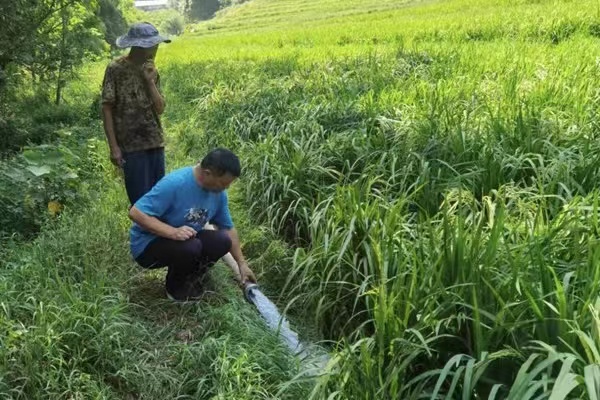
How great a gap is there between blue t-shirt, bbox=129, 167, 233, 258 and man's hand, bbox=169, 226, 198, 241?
0.40 ft

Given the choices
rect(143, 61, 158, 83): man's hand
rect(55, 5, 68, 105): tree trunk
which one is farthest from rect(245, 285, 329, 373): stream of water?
rect(55, 5, 68, 105): tree trunk

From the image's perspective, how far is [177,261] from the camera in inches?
120

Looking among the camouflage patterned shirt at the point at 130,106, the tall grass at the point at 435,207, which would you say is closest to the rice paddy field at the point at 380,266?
the tall grass at the point at 435,207

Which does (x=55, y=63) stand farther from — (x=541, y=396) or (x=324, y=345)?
(x=541, y=396)

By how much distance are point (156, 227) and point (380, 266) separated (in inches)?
48.2

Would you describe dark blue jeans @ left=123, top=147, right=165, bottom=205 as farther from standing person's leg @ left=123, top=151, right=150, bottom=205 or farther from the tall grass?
the tall grass

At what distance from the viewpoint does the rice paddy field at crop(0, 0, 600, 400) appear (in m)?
1.96

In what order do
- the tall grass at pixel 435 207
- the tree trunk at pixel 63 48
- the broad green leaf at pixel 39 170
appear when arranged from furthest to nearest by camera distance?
the tree trunk at pixel 63 48 → the broad green leaf at pixel 39 170 → the tall grass at pixel 435 207

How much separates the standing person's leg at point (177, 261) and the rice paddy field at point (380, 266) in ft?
0.41

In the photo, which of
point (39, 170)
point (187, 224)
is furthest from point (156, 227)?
point (39, 170)

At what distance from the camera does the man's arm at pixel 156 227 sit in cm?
291

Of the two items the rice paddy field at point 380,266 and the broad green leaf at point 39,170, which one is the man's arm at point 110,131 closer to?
the rice paddy field at point 380,266

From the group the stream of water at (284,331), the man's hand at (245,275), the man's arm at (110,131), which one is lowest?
the stream of water at (284,331)

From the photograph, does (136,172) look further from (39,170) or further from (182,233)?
(182,233)
